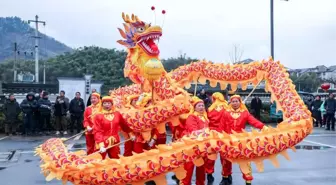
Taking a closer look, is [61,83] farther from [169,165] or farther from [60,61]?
[60,61]

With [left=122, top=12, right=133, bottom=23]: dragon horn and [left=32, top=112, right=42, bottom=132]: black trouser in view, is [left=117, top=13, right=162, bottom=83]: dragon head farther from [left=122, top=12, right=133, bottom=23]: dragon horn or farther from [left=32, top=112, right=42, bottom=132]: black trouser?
[left=32, top=112, right=42, bottom=132]: black trouser

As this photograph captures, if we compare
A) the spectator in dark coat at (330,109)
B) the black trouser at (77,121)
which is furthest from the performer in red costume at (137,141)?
the spectator in dark coat at (330,109)

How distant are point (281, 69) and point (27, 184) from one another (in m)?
4.39

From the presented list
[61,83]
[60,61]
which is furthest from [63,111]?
[60,61]

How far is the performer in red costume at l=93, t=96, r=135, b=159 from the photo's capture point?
5.66 meters

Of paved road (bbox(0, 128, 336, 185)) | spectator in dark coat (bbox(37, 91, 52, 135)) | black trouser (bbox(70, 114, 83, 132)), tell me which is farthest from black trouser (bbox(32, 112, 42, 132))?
paved road (bbox(0, 128, 336, 185))

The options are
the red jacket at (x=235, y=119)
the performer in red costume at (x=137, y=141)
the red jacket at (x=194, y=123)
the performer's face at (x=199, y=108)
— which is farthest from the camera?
the red jacket at (x=235, y=119)

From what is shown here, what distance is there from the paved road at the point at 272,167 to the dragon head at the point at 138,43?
1922 millimetres

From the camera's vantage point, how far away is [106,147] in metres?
5.56

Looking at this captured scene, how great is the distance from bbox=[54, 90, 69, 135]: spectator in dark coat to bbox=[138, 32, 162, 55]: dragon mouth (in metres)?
7.66

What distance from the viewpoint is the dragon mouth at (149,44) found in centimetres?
595

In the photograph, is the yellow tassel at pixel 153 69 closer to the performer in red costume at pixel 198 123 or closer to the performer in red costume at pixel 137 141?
the performer in red costume at pixel 137 141

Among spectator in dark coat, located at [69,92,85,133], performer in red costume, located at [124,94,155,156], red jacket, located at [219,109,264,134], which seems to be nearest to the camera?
performer in red costume, located at [124,94,155,156]

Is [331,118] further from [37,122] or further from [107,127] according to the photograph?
[107,127]
